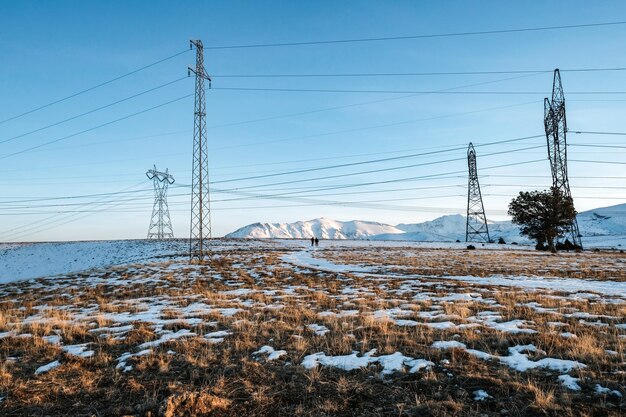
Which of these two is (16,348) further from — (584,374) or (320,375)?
(584,374)

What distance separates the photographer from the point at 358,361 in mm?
6594

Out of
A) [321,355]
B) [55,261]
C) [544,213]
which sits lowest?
[321,355]

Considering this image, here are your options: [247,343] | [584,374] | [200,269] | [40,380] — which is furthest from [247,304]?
[200,269]

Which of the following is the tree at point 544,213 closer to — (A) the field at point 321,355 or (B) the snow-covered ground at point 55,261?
(A) the field at point 321,355

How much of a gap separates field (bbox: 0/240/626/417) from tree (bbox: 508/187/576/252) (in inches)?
1347

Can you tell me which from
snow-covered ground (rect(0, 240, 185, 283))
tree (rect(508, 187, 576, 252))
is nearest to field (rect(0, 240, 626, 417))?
snow-covered ground (rect(0, 240, 185, 283))

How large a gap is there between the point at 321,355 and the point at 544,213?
156 feet

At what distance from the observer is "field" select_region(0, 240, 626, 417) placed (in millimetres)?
4953

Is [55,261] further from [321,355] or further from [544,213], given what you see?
[544,213]

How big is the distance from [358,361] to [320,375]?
0.98m

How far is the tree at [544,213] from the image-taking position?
145 ft

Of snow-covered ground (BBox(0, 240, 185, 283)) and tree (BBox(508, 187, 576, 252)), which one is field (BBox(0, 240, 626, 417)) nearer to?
snow-covered ground (BBox(0, 240, 185, 283))

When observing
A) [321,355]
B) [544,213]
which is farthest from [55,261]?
Answer: [544,213]

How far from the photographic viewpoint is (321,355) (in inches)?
274
